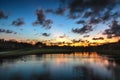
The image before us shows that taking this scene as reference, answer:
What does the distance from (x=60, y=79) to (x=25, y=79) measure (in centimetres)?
643

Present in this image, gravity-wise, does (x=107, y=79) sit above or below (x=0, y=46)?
below

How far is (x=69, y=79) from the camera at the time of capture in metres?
33.2

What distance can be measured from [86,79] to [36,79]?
9201mm

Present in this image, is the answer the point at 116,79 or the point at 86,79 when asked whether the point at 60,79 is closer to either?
the point at 86,79

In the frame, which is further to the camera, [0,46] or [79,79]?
[0,46]

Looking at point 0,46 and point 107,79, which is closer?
point 107,79

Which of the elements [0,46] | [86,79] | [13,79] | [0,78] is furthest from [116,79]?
[0,46]

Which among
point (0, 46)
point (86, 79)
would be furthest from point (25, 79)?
point (0, 46)

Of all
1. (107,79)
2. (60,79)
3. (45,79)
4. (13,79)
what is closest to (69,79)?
(60,79)

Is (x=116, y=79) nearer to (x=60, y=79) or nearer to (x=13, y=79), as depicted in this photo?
(x=60, y=79)

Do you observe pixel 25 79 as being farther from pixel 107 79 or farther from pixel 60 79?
pixel 107 79

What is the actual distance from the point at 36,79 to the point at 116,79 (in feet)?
48.6

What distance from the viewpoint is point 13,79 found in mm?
33312

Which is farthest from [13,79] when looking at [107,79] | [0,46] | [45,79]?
[0,46]
